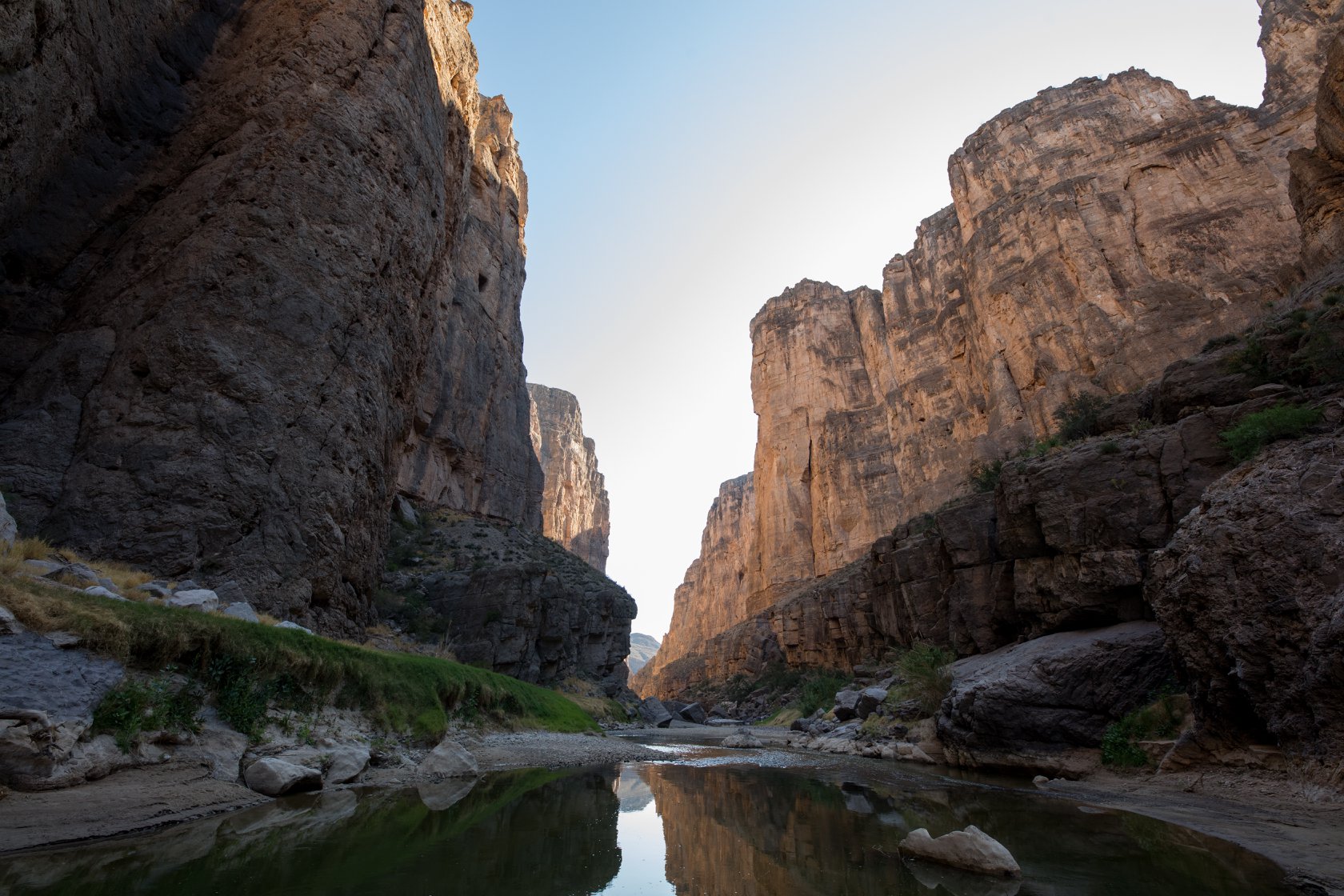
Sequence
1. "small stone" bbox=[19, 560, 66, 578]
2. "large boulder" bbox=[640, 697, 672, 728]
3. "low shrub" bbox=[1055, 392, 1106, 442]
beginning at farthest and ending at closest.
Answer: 1. "large boulder" bbox=[640, 697, 672, 728]
2. "low shrub" bbox=[1055, 392, 1106, 442]
3. "small stone" bbox=[19, 560, 66, 578]

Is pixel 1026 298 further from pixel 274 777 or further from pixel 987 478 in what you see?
pixel 274 777

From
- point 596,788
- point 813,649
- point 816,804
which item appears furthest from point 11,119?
point 813,649

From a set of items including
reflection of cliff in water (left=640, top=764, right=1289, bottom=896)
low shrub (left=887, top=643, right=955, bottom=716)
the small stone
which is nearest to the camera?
reflection of cliff in water (left=640, top=764, right=1289, bottom=896)

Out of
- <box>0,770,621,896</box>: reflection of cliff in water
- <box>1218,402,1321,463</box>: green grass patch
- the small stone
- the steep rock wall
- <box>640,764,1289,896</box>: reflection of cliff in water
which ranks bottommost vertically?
<box>640,764,1289,896</box>: reflection of cliff in water

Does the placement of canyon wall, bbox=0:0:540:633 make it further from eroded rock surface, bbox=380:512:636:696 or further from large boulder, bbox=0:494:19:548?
eroded rock surface, bbox=380:512:636:696

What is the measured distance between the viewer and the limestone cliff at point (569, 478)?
10606cm

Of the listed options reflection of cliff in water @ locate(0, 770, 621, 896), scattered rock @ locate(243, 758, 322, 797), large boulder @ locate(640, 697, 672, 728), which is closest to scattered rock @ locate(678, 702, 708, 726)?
large boulder @ locate(640, 697, 672, 728)

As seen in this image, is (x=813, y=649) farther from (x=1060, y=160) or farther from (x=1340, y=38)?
(x=1060, y=160)

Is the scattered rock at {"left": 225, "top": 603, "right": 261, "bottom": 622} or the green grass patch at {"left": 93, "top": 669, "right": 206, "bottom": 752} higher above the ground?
the scattered rock at {"left": 225, "top": 603, "right": 261, "bottom": 622}

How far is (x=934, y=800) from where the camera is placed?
8430mm

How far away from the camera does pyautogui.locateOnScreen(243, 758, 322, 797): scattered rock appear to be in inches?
266

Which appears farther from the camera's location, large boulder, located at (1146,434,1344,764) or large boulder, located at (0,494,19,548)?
large boulder, located at (0,494,19,548)

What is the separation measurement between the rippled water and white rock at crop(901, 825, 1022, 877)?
0.15 metres

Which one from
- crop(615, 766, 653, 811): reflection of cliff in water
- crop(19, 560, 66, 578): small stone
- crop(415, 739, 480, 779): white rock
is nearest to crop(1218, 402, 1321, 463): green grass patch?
crop(615, 766, 653, 811): reflection of cliff in water
